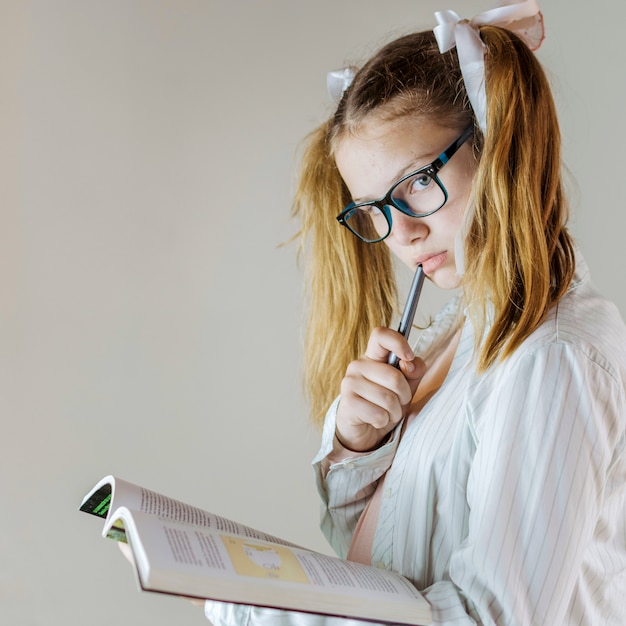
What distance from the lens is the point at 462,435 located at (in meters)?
0.90

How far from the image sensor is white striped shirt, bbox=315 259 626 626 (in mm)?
769

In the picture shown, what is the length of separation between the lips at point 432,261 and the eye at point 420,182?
0.34 ft

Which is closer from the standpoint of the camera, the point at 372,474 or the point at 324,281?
the point at 372,474

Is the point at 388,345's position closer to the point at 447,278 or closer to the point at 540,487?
the point at 447,278

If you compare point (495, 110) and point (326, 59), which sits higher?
point (326, 59)

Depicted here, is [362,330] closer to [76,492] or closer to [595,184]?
[76,492]

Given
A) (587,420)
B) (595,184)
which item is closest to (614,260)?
(595,184)

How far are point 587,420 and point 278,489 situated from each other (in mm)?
1292

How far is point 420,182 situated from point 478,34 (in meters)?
0.22

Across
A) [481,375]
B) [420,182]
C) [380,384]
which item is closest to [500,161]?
[420,182]

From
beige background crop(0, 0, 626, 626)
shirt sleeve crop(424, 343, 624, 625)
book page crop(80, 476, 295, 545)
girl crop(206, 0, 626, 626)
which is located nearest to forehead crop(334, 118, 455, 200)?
girl crop(206, 0, 626, 626)

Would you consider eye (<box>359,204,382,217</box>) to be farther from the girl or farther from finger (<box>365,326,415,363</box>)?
finger (<box>365,326,415,363</box>)

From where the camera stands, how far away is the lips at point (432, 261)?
1.07 m

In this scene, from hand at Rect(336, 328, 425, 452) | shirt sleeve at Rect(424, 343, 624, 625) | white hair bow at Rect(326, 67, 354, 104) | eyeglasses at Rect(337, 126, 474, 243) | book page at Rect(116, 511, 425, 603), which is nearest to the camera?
book page at Rect(116, 511, 425, 603)
